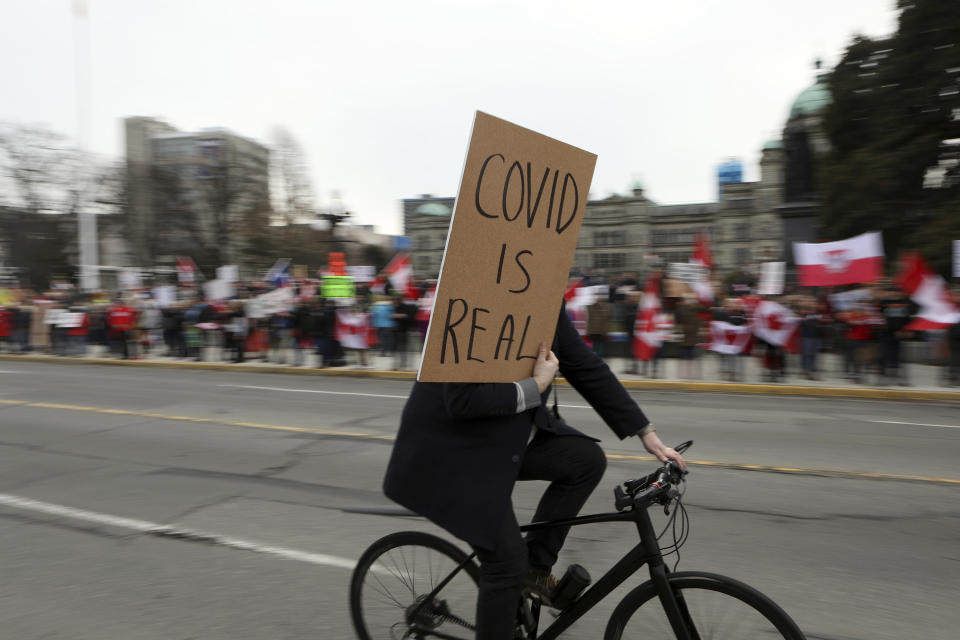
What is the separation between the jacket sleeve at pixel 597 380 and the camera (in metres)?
2.64

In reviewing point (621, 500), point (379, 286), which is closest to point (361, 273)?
point (379, 286)

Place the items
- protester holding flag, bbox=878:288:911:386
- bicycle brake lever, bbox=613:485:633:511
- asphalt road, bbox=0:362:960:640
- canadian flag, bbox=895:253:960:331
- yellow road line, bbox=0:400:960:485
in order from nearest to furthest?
bicycle brake lever, bbox=613:485:633:511 < asphalt road, bbox=0:362:960:640 < yellow road line, bbox=0:400:960:485 < canadian flag, bbox=895:253:960:331 < protester holding flag, bbox=878:288:911:386

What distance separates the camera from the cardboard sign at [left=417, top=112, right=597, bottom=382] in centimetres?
212

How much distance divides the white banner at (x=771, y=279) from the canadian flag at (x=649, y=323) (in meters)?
1.89

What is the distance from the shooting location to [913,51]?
2666 cm

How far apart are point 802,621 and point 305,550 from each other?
2.74m

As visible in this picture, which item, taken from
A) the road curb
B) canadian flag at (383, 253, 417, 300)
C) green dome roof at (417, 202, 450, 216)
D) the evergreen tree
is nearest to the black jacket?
the road curb

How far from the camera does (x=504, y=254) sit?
2.25 m

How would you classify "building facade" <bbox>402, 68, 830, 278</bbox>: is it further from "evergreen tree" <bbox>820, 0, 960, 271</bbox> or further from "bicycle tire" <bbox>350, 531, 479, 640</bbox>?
"bicycle tire" <bbox>350, 531, 479, 640</bbox>

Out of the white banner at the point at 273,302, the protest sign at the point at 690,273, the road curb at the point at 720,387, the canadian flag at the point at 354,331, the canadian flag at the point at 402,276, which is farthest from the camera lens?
the white banner at the point at 273,302

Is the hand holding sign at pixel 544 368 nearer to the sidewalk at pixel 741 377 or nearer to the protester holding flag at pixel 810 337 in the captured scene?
the sidewalk at pixel 741 377

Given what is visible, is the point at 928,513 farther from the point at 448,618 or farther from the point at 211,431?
the point at 211,431

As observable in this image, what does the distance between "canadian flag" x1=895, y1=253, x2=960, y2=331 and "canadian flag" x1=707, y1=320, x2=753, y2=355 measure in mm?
2525

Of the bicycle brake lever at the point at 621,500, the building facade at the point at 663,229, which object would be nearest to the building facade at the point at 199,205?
the bicycle brake lever at the point at 621,500
